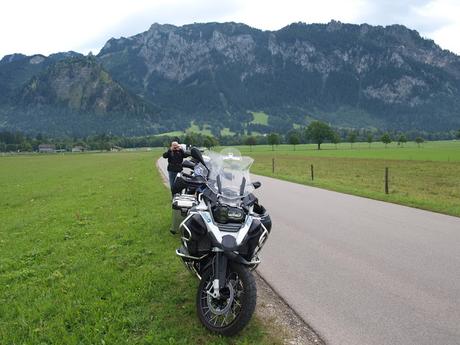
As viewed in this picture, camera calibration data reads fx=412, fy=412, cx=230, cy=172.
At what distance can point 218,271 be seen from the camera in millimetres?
4605

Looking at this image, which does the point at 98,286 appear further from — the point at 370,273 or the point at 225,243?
the point at 370,273

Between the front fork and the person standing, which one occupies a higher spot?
the person standing

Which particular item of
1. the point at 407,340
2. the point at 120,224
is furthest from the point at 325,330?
the point at 120,224

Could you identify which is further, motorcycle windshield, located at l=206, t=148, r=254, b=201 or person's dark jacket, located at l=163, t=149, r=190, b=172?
person's dark jacket, located at l=163, t=149, r=190, b=172

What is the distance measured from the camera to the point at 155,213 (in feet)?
40.5

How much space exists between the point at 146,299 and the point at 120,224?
5762 mm

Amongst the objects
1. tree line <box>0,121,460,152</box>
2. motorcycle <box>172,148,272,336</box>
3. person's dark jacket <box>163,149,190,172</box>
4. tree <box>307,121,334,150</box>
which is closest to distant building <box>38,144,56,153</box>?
tree line <box>0,121,460,152</box>

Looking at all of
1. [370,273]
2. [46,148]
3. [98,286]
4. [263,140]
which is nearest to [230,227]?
[98,286]

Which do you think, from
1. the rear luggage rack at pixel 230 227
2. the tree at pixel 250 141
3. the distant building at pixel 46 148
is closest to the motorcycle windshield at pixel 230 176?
the rear luggage rack at pixel 230 227

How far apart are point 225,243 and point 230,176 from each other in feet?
3.50

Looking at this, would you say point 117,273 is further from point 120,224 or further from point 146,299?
point 120,224

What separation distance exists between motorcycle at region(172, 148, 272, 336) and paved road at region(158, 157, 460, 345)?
3.46 ft

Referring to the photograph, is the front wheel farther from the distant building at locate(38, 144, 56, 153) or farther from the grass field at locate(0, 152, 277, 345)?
the distant building at locate(38, 144, 56, 153)

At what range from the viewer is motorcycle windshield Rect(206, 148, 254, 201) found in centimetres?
518
